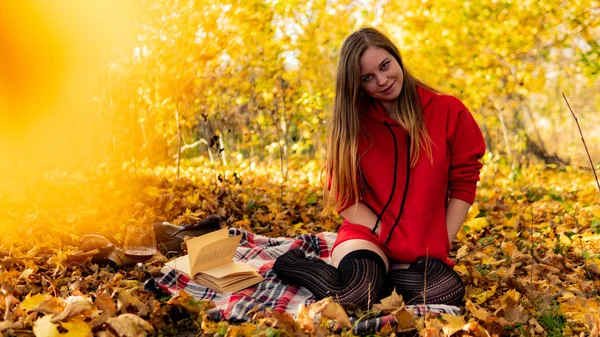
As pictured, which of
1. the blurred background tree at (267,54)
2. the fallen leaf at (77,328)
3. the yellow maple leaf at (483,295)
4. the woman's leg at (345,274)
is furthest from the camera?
the blurred background tree at (267,54)

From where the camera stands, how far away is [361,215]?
289cm

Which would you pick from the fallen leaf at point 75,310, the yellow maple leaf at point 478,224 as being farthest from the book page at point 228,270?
the yellow maple leaf at point 478,224

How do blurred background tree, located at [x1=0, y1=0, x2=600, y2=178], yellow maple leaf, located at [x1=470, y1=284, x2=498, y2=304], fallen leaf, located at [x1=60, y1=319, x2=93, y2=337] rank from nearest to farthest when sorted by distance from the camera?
fallen leaf, located at [x1=60, y1=319, x2=93, y2=337] < yellow maple leaf, located at [x1=470, y1=284, x2=498, y2=304] < blurred background tree, located at [x1=0, y1=0, x2=600, y2=178]

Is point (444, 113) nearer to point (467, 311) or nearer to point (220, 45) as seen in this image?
point (467, 311)

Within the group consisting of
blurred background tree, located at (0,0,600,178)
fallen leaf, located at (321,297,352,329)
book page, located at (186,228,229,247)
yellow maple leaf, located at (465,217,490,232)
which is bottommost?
yellow maple leaf, located at (465,217,490,232)

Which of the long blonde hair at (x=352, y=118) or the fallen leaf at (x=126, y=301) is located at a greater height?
the long blonde hair at (x=352, y=118)

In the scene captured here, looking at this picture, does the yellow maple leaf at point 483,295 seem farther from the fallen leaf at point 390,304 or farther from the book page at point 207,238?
the book page at point 207,238

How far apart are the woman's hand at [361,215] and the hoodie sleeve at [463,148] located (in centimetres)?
43

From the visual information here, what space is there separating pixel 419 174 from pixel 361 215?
13.6 inches

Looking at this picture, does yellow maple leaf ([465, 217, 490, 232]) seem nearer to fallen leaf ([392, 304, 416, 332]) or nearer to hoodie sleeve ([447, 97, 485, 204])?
hoodie sleeve ([447, 97, 485, 204])

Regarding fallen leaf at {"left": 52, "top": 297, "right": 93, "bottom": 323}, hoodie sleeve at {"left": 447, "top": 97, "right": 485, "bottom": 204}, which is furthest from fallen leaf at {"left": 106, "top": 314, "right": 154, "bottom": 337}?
hoodie sleeve at {"left": 447, "top": 97, "right": 485, "bottom": 204}

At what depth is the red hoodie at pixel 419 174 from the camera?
2.76 meters

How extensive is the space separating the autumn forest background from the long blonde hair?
77 centimetres

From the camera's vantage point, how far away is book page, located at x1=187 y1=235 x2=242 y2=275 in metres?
2.66
